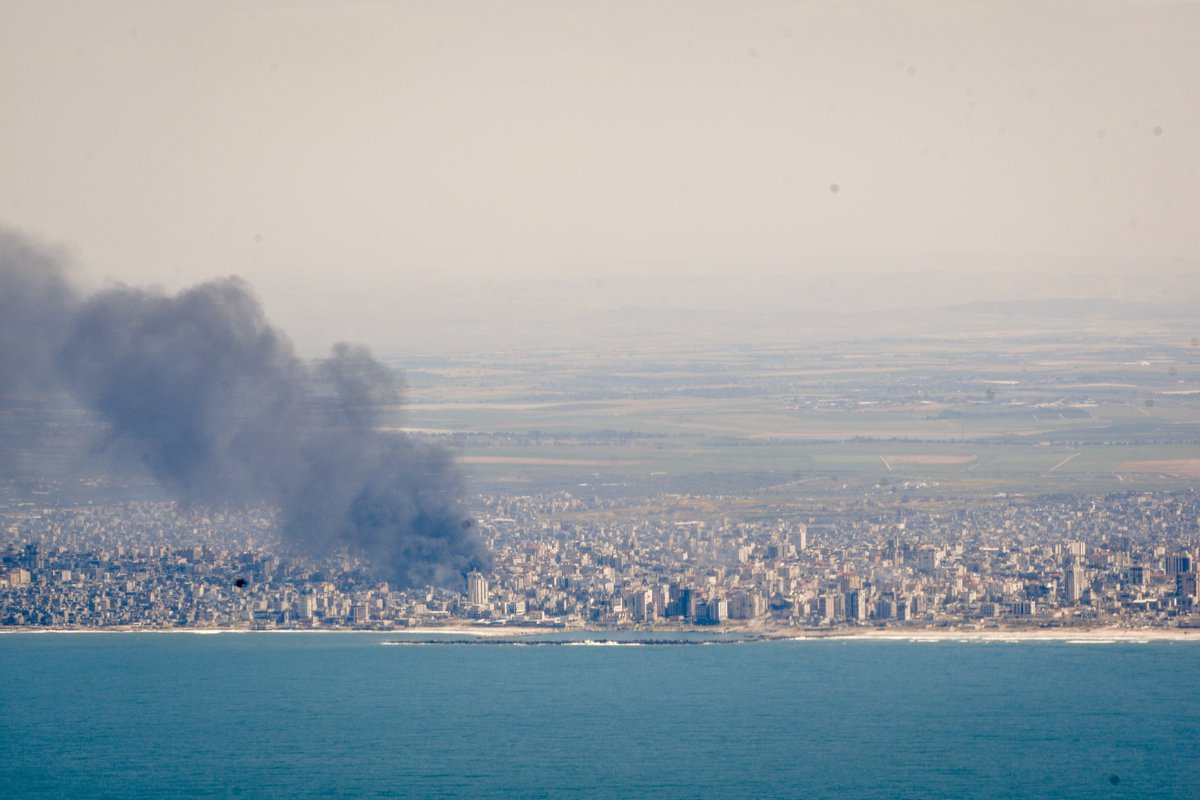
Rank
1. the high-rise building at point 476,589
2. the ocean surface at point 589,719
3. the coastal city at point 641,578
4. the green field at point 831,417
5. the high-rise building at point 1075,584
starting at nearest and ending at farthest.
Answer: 1. the ocean surface at point 589,719
2. the coastal city at point 641,578
3. the high-rise building at point 1075,584
4. the high-rise building at point 476,589
5. the green field at point 831,417

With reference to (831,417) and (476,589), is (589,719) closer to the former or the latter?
(476,589)

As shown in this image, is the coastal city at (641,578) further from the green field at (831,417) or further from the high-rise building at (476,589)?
the green field at (831,417)

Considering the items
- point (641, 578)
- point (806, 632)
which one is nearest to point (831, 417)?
point (641, 578)

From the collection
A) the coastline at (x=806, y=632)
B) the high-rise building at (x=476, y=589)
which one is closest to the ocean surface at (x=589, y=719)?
the coastline at (x=806, y=632)

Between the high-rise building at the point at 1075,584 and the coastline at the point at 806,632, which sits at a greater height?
the high-rise building at the point at 1075,584

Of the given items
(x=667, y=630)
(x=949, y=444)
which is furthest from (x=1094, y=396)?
(x=667, y=630)

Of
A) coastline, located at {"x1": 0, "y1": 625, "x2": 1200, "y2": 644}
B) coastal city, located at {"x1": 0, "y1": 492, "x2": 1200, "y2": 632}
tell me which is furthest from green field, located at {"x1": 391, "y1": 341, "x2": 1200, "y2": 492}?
coastline, located at {"x1": 0, "y1": 625, "x2": 1200, "y2": 644}

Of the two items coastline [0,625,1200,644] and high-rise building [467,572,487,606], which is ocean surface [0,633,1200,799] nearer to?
coastline [0,625,1200,644]
